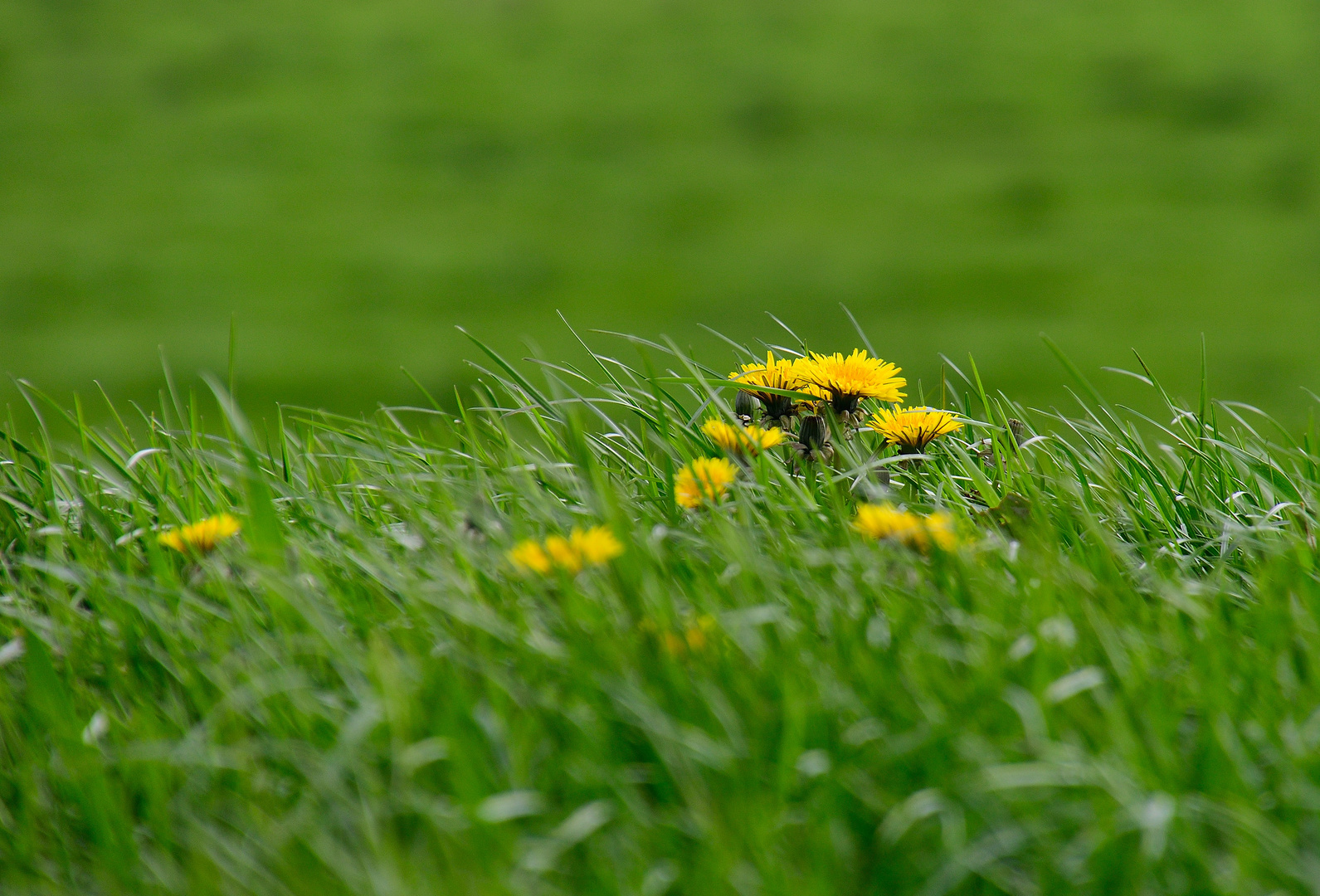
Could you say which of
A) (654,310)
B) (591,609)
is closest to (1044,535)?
(591,609)

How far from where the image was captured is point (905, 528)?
1.22 m

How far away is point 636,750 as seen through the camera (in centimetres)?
101

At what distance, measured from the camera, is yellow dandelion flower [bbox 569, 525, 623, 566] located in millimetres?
1122

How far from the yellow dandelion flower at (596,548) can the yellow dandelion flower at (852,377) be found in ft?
1.84

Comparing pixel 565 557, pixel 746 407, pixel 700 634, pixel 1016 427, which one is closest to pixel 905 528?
pixel 700 634

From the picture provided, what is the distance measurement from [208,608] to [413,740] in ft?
1.17

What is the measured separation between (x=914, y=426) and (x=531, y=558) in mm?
728

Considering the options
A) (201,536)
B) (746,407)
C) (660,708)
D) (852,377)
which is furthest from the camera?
(746,407)

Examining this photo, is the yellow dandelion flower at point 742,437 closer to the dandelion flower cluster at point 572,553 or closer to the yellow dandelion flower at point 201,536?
the dandelion flower cluster at point 572,553

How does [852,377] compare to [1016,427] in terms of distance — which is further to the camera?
[1016,427]

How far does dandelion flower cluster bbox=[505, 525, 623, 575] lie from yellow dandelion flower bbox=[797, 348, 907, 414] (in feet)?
1.84

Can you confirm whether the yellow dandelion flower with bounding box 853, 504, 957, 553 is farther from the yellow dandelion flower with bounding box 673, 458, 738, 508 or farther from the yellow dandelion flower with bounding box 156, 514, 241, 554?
the yellow dandelion flower with bounding box 156, 514, 241, 554

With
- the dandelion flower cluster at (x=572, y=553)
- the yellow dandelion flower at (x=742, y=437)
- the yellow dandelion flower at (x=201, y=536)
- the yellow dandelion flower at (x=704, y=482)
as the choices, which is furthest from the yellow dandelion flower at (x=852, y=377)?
the yellow dandelion flower at (x=201, y=536)

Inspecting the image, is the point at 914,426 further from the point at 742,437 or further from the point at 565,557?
the point at 565,557
